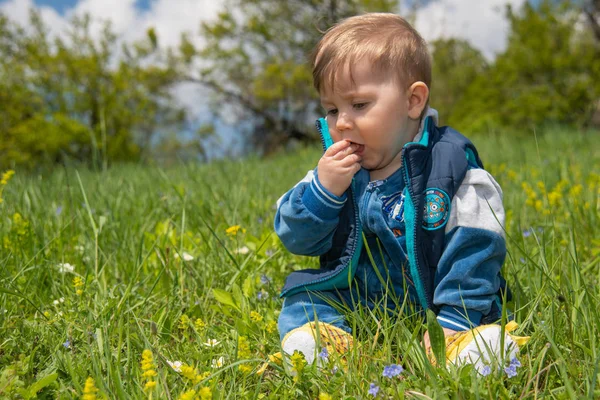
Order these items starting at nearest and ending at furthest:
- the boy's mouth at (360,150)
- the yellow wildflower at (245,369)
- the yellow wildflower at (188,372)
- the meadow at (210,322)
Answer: the yellow wildflower at (188,372) < the meadow at (210,322) < the yellow wildflower at (245,369) < the boy's mouth at (360,150)

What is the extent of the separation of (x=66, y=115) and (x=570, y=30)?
1410cm

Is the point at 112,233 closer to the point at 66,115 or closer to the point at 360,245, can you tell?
the point at 360,245

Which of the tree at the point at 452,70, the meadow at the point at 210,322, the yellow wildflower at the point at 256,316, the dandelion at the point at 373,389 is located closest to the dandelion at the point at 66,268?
the meadow at the point at 210,322

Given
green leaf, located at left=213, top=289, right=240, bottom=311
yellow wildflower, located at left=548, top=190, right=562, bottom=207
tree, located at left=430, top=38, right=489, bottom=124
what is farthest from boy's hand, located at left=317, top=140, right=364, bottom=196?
tree, located at left=430, top=38, right=489, bottom=124

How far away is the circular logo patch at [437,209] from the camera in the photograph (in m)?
1.86

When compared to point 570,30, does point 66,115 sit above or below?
below

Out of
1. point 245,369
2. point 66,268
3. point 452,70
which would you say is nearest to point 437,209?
point 245,369

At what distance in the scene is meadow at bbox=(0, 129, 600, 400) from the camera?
1453 millimetres

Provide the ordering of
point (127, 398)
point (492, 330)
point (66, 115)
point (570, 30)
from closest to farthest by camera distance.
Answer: point (127, 398) < point (492, 330) < point (66, 115) < point (570, 30)

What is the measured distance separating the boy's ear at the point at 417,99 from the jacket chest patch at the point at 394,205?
0.31 m

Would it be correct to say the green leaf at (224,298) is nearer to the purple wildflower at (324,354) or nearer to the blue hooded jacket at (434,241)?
the blue hooded jacket at (434,241)

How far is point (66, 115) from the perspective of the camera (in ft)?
44.3

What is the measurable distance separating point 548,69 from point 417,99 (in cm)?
1523

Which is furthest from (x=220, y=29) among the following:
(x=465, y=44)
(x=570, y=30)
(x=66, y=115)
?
(x=465, y=44)
